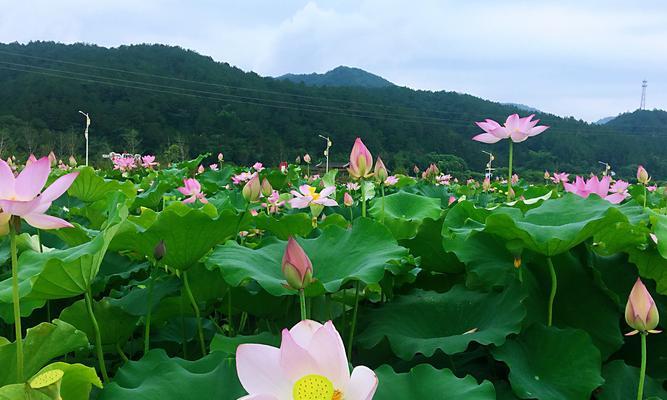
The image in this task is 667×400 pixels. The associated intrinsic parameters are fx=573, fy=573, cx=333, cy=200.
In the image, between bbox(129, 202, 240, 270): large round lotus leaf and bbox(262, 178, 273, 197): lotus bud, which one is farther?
bbox(262, 178, 273, 197): lotus bud

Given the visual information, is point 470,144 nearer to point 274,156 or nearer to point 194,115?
point 274,156

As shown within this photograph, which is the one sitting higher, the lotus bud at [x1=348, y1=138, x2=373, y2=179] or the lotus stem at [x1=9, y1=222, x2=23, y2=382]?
the lotus bud at [x1=348, y1=138, x2=373, y2=179]

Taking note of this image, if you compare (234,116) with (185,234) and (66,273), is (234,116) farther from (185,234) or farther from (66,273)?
(66,273)

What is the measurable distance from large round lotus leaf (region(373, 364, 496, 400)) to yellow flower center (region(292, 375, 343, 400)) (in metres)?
0.16

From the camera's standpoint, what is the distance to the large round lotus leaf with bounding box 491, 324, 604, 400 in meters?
0.83

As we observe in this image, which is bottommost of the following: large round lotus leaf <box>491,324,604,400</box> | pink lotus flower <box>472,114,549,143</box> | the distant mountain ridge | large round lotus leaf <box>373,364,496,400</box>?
large round lotus leaf <box>491,324,604,400</box>

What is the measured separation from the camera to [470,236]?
1022 mm

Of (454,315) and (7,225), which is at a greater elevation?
(7,225)

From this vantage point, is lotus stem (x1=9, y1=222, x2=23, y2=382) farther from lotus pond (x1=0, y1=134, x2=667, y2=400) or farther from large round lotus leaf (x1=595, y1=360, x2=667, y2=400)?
large round lotus leaf (x1=595, y1=360, x2=667, y2=400)

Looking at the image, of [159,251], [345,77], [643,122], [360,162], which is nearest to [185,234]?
[159,251]

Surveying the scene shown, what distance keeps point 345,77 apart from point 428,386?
100m

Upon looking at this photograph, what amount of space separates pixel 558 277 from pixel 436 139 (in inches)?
1517

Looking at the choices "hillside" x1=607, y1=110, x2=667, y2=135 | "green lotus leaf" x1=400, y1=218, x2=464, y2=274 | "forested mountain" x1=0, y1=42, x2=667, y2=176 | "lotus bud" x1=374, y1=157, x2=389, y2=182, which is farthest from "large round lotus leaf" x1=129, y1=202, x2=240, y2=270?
"hillside" x1=607, y1=110, x2=667, y2=135

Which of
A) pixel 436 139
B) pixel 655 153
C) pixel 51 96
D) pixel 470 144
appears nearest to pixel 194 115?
pixel 51 96
